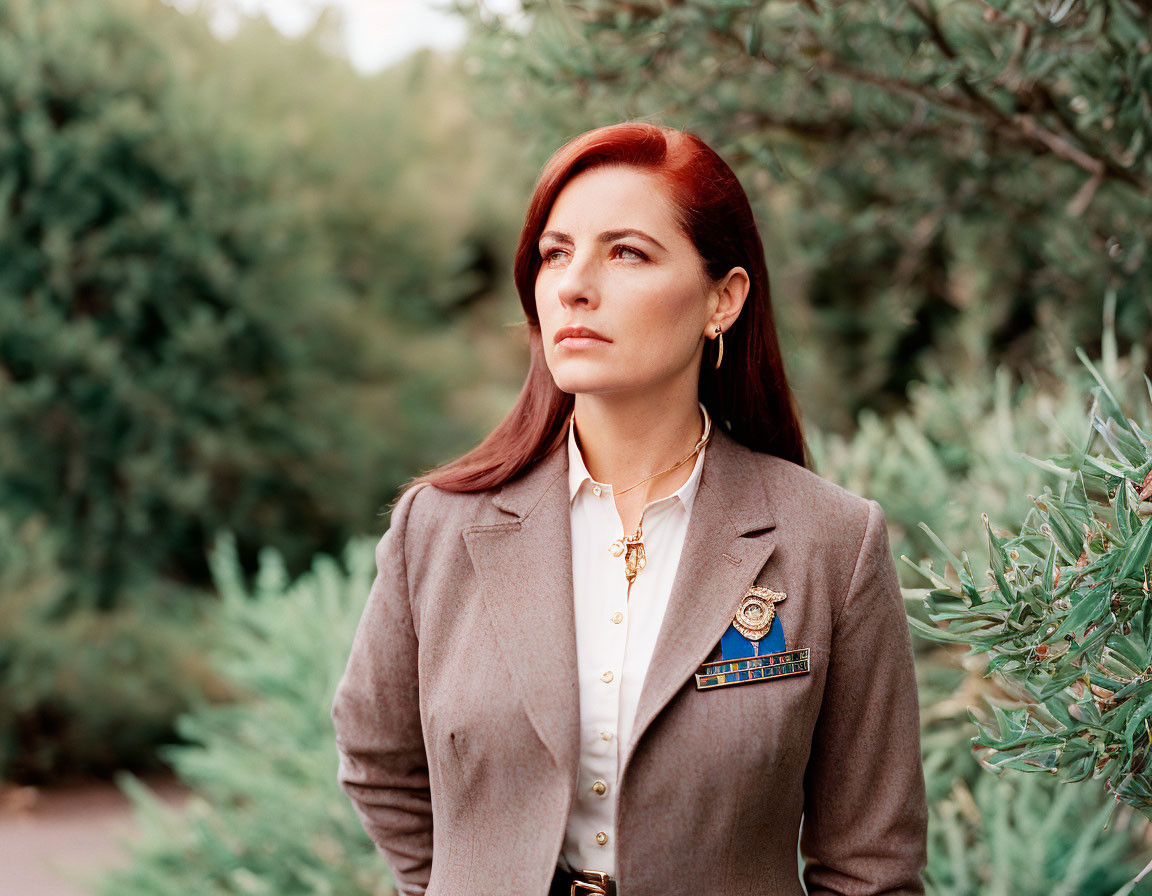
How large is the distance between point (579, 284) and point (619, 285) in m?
0.07

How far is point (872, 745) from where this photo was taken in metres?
1.64

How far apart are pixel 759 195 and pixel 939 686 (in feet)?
6.21

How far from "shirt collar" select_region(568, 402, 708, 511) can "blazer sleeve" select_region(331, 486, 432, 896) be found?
29 centimetres

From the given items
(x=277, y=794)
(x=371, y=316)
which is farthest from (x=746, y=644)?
(x=371, y=316)

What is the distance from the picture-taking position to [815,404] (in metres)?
6.25

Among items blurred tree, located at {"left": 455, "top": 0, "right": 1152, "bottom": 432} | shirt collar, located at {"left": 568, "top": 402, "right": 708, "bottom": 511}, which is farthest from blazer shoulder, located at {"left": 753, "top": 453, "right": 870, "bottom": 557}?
blurred tree, located at {"left": 455, "top": 0, "right": 1152, "bottom": 432}

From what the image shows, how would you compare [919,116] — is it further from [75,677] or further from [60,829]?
[75,677]

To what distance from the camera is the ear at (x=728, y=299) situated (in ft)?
5.85

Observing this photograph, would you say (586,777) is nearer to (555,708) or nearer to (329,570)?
(555,708)

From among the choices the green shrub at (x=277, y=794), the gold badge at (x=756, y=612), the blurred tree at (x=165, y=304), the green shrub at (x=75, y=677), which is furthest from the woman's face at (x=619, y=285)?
the green shrub at (x=75, y=677)

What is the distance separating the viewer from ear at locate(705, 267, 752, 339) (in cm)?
178

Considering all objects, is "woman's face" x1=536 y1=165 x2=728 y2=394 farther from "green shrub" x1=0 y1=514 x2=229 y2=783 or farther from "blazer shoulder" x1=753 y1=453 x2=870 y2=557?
"green shrub" x1=0 y1=514 x2=229 y2=783

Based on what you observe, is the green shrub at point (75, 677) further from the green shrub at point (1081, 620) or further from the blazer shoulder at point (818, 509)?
the green shrub at point (1081, 620)

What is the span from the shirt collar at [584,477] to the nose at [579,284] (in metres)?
0.29
